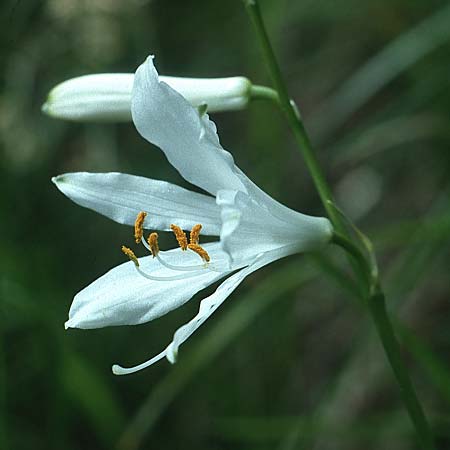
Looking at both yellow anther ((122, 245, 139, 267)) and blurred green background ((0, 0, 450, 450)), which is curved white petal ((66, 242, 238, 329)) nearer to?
yellow anther ((122, 245, 139, 267))

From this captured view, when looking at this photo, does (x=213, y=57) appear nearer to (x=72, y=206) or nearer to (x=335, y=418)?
(x=72, y=206)

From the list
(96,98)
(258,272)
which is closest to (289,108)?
(96,98)

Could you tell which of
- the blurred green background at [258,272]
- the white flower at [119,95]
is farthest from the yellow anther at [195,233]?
the blurred green background at [258,272]

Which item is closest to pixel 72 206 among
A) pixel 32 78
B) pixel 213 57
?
pixel 32 78

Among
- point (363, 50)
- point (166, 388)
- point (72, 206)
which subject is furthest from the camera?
point (363, 50)

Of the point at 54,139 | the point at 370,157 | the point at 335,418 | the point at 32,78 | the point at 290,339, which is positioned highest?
the point at 32,78

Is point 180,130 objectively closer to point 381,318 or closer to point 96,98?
point 96,98

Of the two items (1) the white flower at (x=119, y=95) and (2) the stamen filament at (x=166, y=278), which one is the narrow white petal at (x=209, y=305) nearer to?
(2) the stamen filament at (x=166, y=278)
